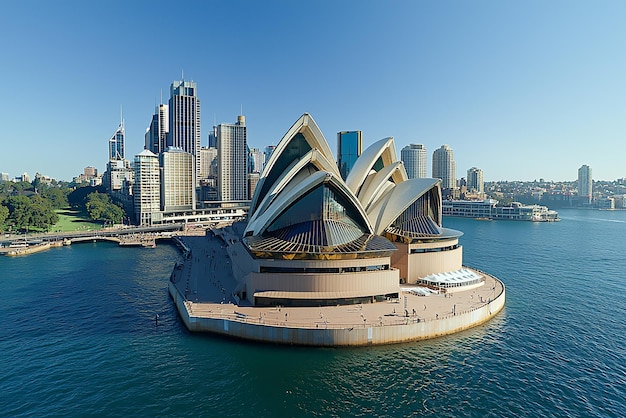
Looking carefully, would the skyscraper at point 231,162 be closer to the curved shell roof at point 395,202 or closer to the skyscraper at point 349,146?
the skyscraper at point 349,146

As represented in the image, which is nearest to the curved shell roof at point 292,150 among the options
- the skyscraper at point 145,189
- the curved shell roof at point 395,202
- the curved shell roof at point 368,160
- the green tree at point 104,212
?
the curved shell roof at point 368,160

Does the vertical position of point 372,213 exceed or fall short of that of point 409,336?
it exceeds it

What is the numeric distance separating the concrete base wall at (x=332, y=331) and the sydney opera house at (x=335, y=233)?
4798 mm

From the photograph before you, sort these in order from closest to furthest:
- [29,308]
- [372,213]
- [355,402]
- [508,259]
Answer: [355,402]
[29,308]
[372,213]
[508,259]

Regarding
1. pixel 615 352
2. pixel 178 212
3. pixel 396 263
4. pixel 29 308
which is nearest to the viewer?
pixel 615 352

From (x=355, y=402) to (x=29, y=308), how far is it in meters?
36.4

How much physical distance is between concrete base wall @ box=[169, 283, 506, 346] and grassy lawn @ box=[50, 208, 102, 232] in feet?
280

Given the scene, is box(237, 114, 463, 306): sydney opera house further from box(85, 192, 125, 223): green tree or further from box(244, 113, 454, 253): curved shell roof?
box(85, 192, 125, 223): green tree

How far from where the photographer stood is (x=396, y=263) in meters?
47.2

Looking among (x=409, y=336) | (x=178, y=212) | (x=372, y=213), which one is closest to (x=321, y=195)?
(x=372, y=213)

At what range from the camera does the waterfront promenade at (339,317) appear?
3184cm

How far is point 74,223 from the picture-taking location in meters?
111

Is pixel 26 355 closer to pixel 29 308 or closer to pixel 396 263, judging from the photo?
pixel 29 308

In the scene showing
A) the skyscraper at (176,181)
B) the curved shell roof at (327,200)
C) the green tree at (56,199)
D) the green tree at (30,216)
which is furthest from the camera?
the green tree at (56,199)
